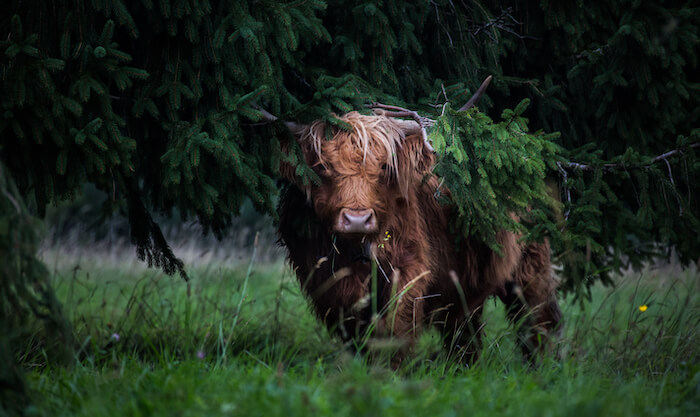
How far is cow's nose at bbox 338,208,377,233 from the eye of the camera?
3.75 m

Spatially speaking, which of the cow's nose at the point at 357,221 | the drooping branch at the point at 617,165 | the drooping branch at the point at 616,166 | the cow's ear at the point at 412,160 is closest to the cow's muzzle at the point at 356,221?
the cow's nose at the point at 357,221

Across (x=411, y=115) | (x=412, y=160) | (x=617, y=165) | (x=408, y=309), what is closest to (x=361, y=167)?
(x=412, y=160)

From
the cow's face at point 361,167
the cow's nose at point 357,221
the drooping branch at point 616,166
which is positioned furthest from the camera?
the drooping branch at point 616,166

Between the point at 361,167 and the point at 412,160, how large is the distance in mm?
403

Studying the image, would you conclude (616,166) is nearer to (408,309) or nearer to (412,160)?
(412,160)

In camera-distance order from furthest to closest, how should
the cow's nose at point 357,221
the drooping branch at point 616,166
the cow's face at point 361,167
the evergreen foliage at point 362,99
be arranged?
the drooping branch at point 616,166 → the cow's face at point 361,167 → the cow's nose at point 357,221 → the evergreen foliage at point 362,99

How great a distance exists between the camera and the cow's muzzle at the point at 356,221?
375 centimetres

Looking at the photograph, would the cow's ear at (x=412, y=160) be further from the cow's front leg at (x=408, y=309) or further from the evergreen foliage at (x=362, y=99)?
the cow's front leg at (x=408, y=309)

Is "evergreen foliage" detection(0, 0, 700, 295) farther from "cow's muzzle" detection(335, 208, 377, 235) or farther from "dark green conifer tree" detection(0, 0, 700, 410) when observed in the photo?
"cow's muzzle" detection(335, 208, 377, 235)

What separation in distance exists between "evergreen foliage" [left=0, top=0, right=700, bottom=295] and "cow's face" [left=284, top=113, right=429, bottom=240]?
16cm

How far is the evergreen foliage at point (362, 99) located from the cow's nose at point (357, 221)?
41 cm

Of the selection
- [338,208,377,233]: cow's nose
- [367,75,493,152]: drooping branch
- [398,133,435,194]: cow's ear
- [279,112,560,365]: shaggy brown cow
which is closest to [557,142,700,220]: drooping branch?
[279,112,560,365]: shaggy brown cow

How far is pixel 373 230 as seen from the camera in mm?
3812

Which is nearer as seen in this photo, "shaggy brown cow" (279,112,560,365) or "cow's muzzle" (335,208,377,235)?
"cow's muzzle" (335,208,377,235)
